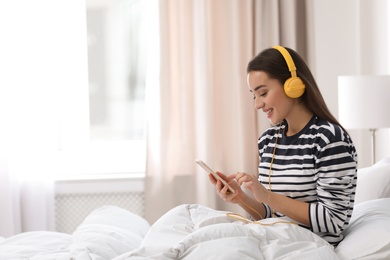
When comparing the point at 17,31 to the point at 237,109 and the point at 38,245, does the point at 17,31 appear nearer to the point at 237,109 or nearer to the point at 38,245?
the point at 237,109

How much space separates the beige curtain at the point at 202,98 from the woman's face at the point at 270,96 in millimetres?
2329

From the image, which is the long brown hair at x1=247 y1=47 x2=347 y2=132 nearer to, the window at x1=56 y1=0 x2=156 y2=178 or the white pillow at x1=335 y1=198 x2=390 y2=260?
the white pillow at x1=335 y1=198 x2=390 y2=260

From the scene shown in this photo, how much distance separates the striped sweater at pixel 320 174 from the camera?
2.04m

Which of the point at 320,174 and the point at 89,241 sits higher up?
the point at 320,174

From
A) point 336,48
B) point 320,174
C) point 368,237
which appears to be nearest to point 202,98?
point 336,48

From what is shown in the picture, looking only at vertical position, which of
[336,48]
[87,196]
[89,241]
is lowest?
[87,196]

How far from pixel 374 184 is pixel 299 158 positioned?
614 mm

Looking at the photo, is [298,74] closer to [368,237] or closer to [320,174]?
[320,174]

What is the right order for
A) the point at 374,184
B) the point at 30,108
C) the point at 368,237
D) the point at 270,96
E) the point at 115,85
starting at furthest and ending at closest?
the point at 115,85 → the point at 30,108 → the point at 374,184 → the point at 270,96 → the point at 368,237

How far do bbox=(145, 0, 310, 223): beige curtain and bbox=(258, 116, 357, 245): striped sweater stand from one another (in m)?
2.31

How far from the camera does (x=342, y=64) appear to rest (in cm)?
462

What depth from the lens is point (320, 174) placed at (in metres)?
2.06

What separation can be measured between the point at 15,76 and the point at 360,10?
7.34 ft

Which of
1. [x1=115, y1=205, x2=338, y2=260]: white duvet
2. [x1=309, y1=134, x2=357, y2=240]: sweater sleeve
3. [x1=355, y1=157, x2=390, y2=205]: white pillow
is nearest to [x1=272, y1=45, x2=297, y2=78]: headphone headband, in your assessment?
[x1=309, y1=134, x2=357, y2=240]: sweater sleeve
